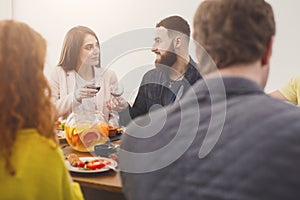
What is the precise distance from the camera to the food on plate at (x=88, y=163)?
129 cm

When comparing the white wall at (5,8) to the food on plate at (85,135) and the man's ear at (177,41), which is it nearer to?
the man's ear at (177,41)

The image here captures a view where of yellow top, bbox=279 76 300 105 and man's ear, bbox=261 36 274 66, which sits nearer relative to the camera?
man's ear, bbox=261 36 274 66

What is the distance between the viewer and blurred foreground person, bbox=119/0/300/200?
73 cm

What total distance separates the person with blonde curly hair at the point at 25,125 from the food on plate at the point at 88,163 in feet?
1.11

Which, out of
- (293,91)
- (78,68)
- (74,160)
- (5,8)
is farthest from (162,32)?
(5,8)

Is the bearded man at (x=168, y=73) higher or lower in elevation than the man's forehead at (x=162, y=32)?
lower

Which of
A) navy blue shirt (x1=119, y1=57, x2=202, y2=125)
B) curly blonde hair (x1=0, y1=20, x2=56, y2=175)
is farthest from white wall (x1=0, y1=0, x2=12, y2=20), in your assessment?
curly blonde hair (x1=0, y1=20, x2=56, y2=175)

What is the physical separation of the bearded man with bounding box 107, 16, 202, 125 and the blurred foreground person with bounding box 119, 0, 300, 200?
1.10 metres

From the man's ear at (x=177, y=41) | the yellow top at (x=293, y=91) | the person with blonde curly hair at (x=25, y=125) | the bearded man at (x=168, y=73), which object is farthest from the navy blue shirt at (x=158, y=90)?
the person with blonde curly hair at (x=25, y=125)

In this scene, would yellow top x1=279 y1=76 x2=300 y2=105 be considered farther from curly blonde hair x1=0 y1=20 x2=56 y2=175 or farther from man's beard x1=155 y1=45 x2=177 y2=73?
curly blonde hair x1=0 y1=20 x2=56 y2=175

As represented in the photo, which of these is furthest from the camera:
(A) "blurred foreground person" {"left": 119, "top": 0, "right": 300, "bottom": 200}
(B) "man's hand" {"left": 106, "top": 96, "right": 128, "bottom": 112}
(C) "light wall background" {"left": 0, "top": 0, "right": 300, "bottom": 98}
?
(C) "light wall background" {"left": 0, "top": 0, "right": 300, "bottom": 98}

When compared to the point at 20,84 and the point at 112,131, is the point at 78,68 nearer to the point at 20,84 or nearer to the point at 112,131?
the point at 112,131

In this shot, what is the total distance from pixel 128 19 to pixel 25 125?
248 cm

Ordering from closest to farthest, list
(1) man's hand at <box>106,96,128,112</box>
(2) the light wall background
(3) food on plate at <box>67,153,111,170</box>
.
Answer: (3) food on plate at <box>67,153,111,170</box> → (1) man's hand at <box>106,96,128,112</box> → (2) the light wall background
